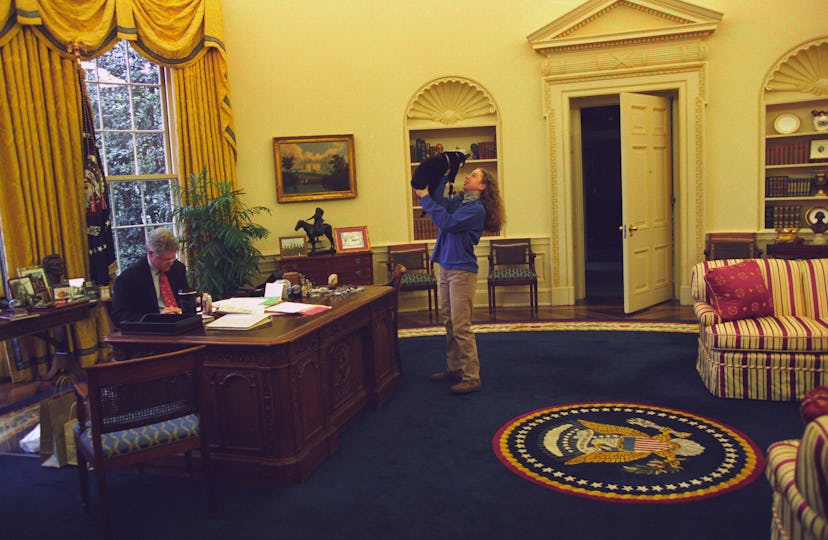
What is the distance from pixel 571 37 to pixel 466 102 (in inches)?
54.5

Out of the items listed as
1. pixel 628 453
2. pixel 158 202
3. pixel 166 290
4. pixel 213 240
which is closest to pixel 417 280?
pixel 213 240

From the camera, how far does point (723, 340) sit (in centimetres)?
440

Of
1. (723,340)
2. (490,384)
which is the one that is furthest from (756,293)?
(490,384)

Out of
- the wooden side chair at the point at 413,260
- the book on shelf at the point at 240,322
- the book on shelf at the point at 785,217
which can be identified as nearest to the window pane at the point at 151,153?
the wooden side chair at the point at 413,260

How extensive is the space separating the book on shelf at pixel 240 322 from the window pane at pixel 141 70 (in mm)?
4206

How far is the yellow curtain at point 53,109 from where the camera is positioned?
5609 millimetres

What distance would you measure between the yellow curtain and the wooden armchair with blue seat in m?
5.56

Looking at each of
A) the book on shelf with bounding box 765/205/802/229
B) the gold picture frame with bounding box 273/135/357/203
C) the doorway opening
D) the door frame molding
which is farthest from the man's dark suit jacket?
the doorway opening

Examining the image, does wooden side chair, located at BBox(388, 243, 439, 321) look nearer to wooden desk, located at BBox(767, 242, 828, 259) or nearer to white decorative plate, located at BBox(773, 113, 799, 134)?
wooden desk, located at BBox(767, 242, 828, 259)

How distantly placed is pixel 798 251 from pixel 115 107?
7.12 m

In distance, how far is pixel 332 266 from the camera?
24.8 ft

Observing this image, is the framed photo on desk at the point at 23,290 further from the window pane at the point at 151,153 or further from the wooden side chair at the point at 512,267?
the wooden side chair at the point at 512,267

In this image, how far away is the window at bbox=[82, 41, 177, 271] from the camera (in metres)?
6.67

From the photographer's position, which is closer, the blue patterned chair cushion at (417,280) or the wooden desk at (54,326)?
the wooden desk at (54,326)
